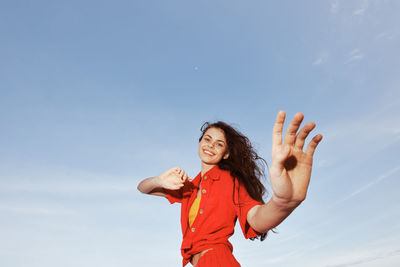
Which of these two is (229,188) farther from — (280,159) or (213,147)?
(280,159)

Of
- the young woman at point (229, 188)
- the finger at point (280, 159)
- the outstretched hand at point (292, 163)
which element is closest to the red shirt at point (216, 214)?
the young woman at point (229, 188)

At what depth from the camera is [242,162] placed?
408 cm

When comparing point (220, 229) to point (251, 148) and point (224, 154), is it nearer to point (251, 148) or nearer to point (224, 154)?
point (224, 154)

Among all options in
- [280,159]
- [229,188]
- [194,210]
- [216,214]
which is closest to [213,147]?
[229,188]

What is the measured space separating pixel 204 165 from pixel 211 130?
1.66 ft

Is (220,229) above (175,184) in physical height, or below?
below

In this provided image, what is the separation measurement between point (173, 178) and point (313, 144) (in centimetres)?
142

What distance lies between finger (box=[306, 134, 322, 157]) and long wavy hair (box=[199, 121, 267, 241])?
108cm

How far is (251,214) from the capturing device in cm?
324

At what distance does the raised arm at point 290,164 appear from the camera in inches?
98.7

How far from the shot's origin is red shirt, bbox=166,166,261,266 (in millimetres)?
3268

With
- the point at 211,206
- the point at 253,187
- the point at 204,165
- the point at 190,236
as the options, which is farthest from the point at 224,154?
the point at 190,236

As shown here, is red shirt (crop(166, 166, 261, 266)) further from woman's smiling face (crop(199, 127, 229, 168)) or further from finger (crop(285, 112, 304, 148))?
finger (crop(285, 112, 304, 148))

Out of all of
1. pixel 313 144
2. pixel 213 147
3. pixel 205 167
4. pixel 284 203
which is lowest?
pixel 284 203
